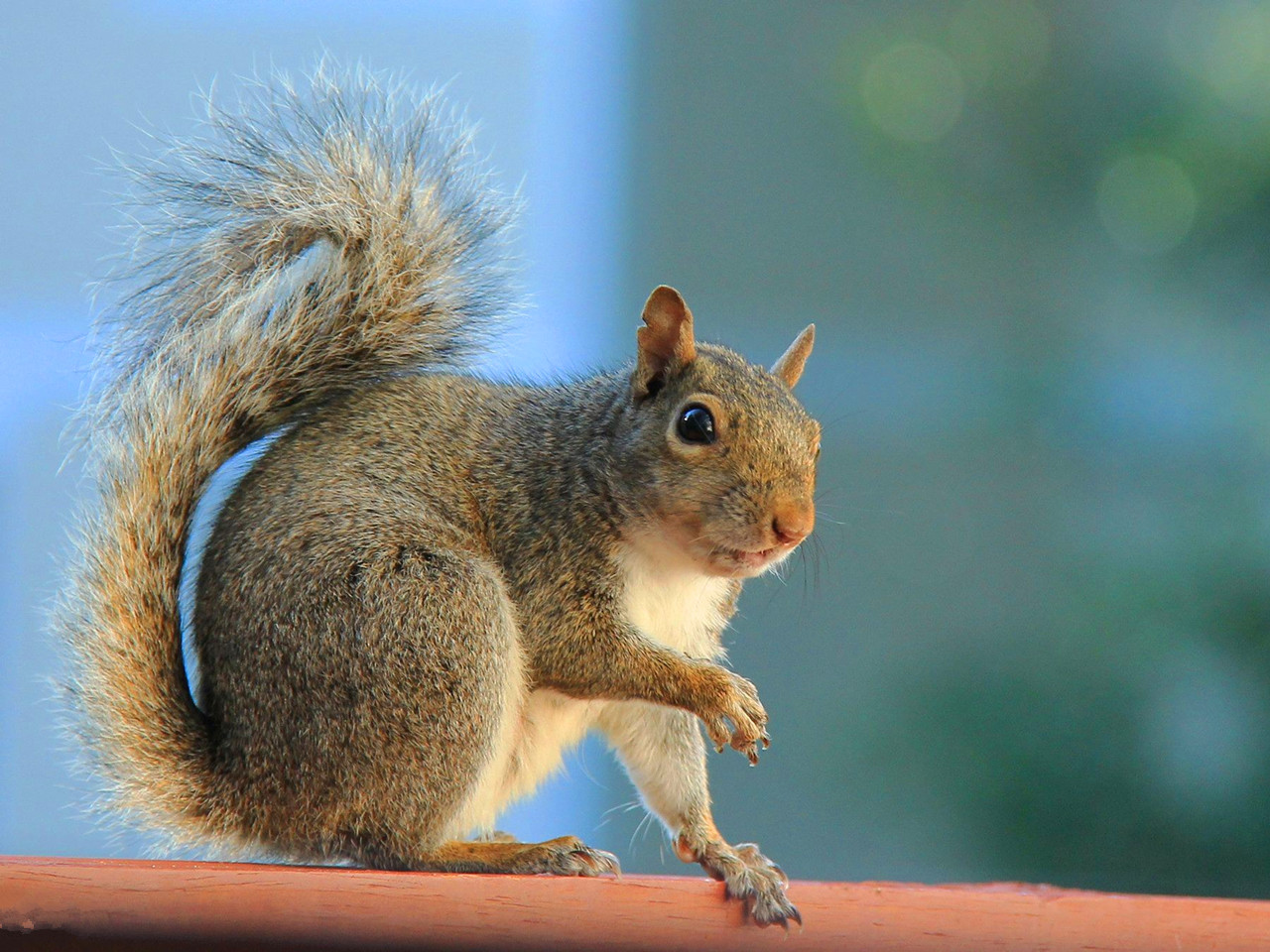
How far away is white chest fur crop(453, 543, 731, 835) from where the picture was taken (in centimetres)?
91

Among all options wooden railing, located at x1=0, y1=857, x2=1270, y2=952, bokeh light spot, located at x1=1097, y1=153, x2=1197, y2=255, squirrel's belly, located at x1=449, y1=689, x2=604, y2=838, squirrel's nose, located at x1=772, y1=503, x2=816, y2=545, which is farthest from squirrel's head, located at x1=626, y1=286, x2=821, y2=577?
bokeh light spot, located at x1=1097, y1=153, x2=1197, y2=255

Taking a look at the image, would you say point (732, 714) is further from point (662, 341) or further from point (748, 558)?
point (662, 341)

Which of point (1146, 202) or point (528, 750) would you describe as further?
point (1146, 202)

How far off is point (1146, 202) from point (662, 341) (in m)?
1.34

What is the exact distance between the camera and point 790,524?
0.90m

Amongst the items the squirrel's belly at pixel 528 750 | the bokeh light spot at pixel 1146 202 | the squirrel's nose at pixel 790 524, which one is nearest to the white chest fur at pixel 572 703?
the squirrel's belly at pixel 528 750

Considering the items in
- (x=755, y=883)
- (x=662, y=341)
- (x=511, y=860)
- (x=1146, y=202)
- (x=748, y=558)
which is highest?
(x=1146, y=202)

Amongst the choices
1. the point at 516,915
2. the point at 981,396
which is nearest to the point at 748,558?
the point at 516,915

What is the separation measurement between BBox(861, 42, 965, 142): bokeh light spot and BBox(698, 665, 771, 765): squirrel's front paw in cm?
154

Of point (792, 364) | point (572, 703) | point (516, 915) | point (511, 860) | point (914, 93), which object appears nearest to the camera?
point (516, 915)

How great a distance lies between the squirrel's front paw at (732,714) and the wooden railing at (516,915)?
0.57 feet

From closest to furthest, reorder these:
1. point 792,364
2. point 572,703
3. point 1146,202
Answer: point 572,703
point 792,364
point 1146,202

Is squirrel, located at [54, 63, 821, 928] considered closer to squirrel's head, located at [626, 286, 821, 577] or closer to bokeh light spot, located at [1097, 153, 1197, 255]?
squirrel's head, located at [626, 286, 821, 577]

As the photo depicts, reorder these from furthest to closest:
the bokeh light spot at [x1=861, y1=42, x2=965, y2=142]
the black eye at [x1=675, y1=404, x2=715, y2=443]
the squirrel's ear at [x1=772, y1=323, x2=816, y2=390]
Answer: the bokeh light spot at [x1=861, y1=42, x2=965, y2=142], the squirrel's ear at [x1=772, y1=323, x2=816, y2=390], the black eye at [x1=675, y1=404, x2=715, y2=443]
